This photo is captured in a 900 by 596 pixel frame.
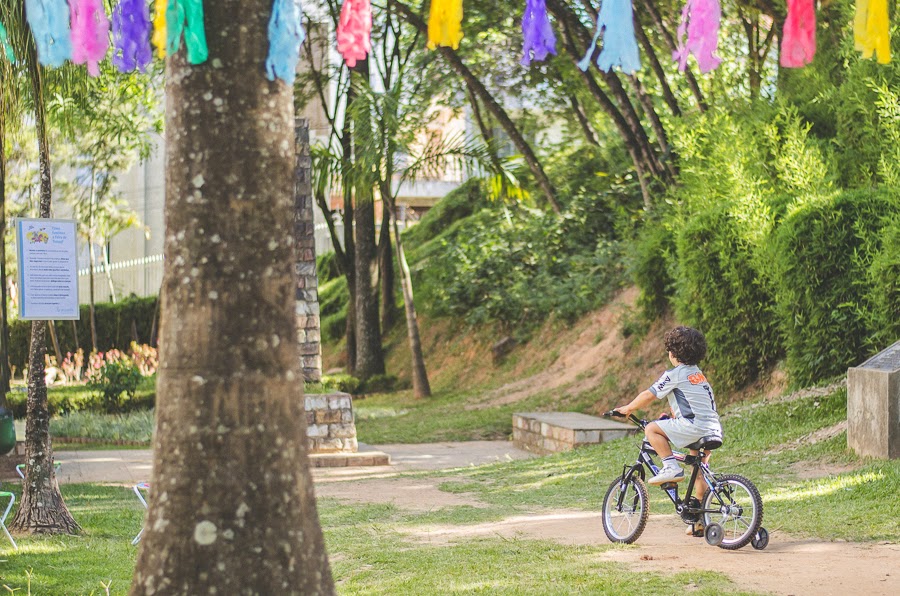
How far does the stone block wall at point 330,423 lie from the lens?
1372 cm

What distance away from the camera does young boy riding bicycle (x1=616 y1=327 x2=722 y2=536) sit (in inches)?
257

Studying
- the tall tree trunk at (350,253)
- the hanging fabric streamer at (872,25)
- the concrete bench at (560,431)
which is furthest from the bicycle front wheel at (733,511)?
the tall tree trunk at (350,253)

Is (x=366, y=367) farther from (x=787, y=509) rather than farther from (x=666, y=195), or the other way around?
(x=787, y=509)

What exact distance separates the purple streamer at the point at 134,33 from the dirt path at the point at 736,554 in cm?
374

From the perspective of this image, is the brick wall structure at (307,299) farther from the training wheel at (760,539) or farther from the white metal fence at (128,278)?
the white metal fence at (128,278)

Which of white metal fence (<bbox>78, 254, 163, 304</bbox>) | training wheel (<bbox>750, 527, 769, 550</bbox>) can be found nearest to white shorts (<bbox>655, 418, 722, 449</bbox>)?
training wheel (<bbox>750, 527, 769, 550</bbox>)

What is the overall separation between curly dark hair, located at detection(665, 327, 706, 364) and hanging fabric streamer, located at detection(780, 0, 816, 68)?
193cm

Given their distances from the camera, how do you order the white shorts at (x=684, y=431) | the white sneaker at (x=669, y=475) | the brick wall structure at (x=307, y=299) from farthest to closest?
the brick wall structure at (x=307, y=299) < the white sneaker at (x=669, y=475) < the white shorts at (x=684, y=431)

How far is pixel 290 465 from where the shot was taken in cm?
399

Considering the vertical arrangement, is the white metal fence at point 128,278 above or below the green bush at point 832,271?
above

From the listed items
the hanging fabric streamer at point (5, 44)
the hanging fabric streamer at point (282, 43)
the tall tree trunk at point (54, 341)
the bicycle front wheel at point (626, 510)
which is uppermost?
the hanging fabric streamer at point (5, 44)

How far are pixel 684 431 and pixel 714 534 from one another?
0.65 m

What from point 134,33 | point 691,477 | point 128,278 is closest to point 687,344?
point 691,477

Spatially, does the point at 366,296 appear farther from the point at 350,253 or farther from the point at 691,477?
the point at 691,477
